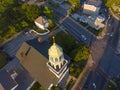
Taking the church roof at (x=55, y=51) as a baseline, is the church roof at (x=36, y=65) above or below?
below

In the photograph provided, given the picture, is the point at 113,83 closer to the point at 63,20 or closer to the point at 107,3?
the point at 63,20

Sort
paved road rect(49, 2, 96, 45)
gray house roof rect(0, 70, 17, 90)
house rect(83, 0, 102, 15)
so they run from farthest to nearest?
house rect(83, 0, 102, 15) → paved road rect(49, 2, 96, 45) → gray house roof rect(0, 70, 17, 90)

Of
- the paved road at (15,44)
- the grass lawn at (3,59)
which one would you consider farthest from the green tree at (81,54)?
the grass lawn at (3,59)

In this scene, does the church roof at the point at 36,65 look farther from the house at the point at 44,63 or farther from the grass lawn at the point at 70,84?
the grass lawn at the point at 70,84

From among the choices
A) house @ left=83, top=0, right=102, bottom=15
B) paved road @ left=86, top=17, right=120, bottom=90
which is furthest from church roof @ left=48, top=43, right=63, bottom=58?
house @ left=83, top=0, right=102, bottom=15

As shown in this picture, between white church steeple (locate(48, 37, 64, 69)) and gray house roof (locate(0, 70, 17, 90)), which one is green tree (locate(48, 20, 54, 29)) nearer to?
white church steeple (locate(48, 37, 64, 69))

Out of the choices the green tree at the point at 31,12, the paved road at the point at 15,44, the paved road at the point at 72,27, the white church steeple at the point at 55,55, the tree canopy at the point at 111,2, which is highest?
the white church steeple at the point at 55,55

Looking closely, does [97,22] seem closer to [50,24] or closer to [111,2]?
[111,2]
